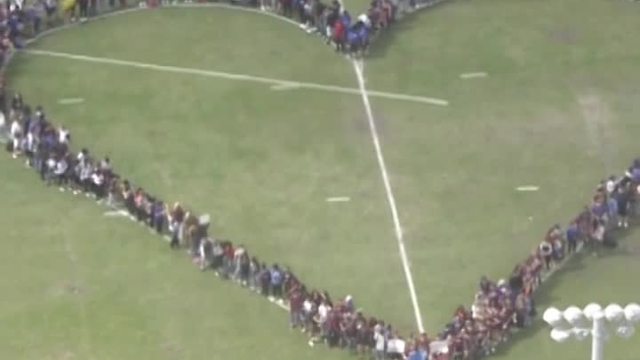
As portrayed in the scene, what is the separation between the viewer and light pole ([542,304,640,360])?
118ft

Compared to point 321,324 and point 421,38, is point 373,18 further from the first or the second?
point 321,324

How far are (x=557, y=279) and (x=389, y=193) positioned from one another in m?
5.82

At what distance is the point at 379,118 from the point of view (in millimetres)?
58094

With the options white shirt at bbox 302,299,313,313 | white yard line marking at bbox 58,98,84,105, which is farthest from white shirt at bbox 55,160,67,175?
white shirt at bbox 302,299,313,313

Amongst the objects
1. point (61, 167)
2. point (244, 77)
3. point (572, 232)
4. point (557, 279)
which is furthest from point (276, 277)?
point (244, 77)

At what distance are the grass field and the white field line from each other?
18 centimetres

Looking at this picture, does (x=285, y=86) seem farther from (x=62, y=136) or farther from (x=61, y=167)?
(x=61, y=167)

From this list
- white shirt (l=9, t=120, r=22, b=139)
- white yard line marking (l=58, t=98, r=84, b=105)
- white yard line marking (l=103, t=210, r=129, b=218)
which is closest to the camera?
white yard line marking (l=103, t=210, r=129, b=218)

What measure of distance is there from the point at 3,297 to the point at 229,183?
762 cm

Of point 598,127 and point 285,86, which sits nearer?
point 598,127

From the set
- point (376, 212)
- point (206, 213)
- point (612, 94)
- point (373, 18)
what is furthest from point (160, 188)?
point (612, 94)

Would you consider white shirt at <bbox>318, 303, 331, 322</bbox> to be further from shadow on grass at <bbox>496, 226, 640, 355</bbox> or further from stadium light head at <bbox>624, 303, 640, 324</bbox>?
stadium light head at <bbox>624, 303, 640, 324</bbox>

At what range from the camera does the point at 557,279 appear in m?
51.5

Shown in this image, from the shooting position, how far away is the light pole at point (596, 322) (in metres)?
36.0
